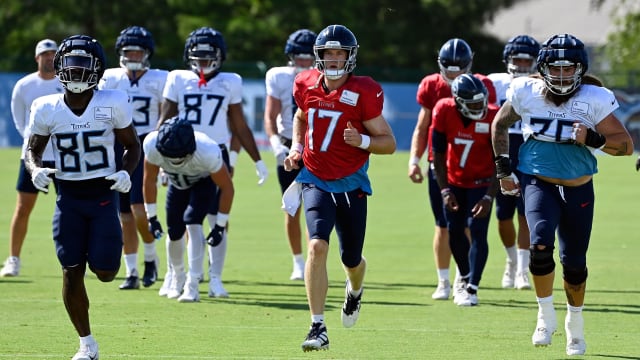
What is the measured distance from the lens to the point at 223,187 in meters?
9.92

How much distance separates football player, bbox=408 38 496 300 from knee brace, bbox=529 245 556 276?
228 cm

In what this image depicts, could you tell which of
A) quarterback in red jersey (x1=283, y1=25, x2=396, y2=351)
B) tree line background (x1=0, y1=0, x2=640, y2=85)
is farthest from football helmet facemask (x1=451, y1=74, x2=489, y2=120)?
tree line background (x1=0, y1=0, x2=640, y2=85)

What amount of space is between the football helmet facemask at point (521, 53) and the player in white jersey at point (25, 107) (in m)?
3.92

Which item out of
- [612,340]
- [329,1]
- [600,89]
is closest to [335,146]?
[600,89]

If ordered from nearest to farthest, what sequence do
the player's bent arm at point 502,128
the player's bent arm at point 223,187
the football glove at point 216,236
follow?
the player's bent arm at point 502,128 → the player's bent arm at point 223,187 → the football glove at point 216,236

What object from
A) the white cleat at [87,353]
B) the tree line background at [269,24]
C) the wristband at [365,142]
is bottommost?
the tree line background at [269,24]

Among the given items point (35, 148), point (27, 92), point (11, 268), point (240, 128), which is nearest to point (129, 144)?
point (35, 148)

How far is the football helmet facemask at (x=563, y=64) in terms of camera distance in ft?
→ 25.0

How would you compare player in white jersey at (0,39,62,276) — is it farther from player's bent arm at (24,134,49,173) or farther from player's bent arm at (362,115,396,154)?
player's bent arm at (362,115,396,154)

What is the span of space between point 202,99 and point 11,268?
2.44 m

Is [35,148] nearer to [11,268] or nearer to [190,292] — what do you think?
[190,292]

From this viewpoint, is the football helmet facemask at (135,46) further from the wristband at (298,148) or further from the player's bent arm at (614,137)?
the player's bent arm at (614,137)

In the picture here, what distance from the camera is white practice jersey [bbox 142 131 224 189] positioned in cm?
962

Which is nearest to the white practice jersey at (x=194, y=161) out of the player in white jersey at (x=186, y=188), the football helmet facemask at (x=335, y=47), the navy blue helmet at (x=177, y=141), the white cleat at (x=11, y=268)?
the player in white jersey at (x=186, y=188)
